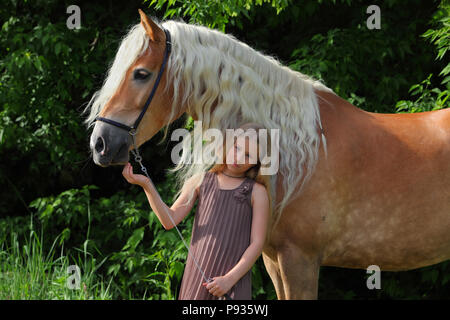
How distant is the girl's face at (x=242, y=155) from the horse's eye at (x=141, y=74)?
0.53 meters

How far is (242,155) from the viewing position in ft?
7.05

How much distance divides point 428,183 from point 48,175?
13.7ft

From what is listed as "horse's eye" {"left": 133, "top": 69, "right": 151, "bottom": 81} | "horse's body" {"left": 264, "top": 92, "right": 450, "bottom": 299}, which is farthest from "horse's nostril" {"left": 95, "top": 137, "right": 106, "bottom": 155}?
"horse's body" {"left": 264, "top": 92, "right": 450, "bottom": 299}

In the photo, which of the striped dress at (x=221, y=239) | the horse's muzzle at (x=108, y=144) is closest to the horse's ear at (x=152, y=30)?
the horse's muzzle at (x=108, y=144)

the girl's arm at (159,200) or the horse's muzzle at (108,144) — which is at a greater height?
the horse's muzzle at (108,144)

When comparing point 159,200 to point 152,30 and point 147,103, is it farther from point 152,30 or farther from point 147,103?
point 152,30

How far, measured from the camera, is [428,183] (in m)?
2.53

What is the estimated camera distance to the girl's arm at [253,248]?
204 cm

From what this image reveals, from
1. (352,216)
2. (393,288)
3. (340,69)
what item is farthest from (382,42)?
(352,216)

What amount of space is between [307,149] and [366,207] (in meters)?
0.40

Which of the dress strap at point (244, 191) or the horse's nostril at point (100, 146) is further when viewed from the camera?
the horse's nostril at point (100, 146)

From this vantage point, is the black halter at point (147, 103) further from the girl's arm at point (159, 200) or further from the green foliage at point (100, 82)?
the green foliage at point (100, 82)

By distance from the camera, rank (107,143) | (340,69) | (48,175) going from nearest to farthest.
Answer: (107,143)
(340,69)
(48,175)
